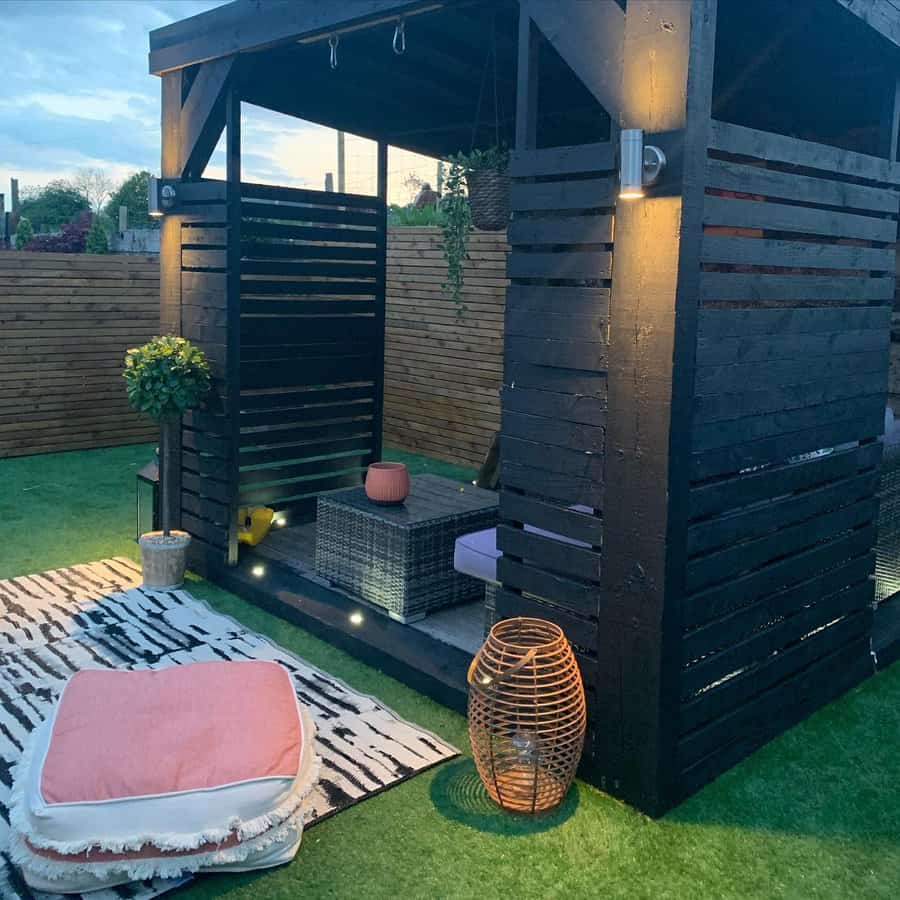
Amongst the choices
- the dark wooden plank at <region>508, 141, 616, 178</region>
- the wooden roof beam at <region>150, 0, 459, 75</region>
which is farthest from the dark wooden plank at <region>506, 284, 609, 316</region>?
the wooden roof beam at <region>150, 0, 459, 75</region>

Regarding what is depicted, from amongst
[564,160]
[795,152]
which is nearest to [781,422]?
[795,152]

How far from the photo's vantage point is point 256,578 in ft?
15.1

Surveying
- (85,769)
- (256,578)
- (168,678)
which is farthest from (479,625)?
(85,769)

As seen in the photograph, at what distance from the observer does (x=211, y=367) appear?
475cm

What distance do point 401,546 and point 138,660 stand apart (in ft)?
3.91

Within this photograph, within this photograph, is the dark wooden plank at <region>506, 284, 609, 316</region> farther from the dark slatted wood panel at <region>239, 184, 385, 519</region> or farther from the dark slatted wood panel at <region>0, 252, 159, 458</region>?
the dark slatted wood panel at <region>0, 252, 159, 458</region>

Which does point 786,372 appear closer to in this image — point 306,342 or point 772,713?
point 772,713

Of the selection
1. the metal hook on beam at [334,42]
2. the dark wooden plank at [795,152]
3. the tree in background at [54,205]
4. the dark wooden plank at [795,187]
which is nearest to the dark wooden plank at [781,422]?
the dark wooden plank at [795,187]

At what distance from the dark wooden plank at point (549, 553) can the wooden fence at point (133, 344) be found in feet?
14.4

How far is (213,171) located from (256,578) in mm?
2233

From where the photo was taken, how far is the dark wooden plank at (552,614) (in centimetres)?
291

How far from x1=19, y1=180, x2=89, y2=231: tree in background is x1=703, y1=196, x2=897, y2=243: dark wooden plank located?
26369 mm

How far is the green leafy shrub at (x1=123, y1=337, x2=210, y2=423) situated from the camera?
4473 mm

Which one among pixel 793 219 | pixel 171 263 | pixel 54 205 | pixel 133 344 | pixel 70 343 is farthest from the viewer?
pixel 54 205
